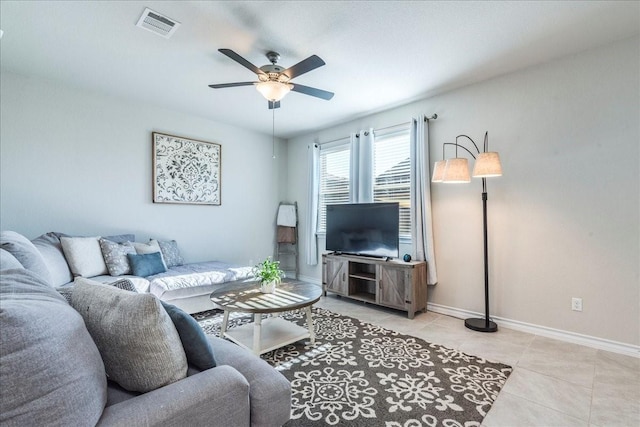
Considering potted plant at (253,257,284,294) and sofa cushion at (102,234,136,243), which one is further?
sofa cushion at (102,234,136,243)

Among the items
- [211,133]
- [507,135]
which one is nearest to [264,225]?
[211,133]

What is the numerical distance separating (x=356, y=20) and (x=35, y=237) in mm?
3986

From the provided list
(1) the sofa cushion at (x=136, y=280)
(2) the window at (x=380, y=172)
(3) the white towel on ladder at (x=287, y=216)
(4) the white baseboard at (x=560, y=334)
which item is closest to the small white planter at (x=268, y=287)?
(1) the sofa cushion at (x=136, y=280)

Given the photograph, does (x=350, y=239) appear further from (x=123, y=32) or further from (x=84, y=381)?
(x=84, y=381)

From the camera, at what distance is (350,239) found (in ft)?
14.0

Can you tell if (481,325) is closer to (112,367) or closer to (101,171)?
(112,367)

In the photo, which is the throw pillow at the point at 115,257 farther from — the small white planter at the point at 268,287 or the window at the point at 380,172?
the window at the point at 380,172

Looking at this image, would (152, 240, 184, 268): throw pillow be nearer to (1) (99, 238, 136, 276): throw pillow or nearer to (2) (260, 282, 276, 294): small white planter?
(1) (99, 238, 136, 276): throw pillow

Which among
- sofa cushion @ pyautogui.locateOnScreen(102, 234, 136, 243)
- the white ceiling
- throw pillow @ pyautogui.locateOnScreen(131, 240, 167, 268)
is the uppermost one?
the white ceiling

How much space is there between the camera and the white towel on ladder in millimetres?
5512

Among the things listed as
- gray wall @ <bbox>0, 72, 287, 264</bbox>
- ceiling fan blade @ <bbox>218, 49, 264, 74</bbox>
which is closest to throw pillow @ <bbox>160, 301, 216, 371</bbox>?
ceiling fan blade @ <bbox>218, 49, 264, 74</bbox>

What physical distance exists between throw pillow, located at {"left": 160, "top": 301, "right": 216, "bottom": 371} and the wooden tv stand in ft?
8.92

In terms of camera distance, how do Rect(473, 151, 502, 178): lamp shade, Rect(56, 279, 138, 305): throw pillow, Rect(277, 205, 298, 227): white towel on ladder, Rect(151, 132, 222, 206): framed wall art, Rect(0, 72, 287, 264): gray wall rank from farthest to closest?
Rect(277, 205, 298, 227): white towel on ladder < Rect(151, 132, 222, 206): framed wall art < Rect(0, 72, 287, 264): gray wall < Rect(473, 151, 502, 178): lamp shade < Rect(56, 279, 138, 305): throw pillow

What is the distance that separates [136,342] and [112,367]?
0.16 metres
